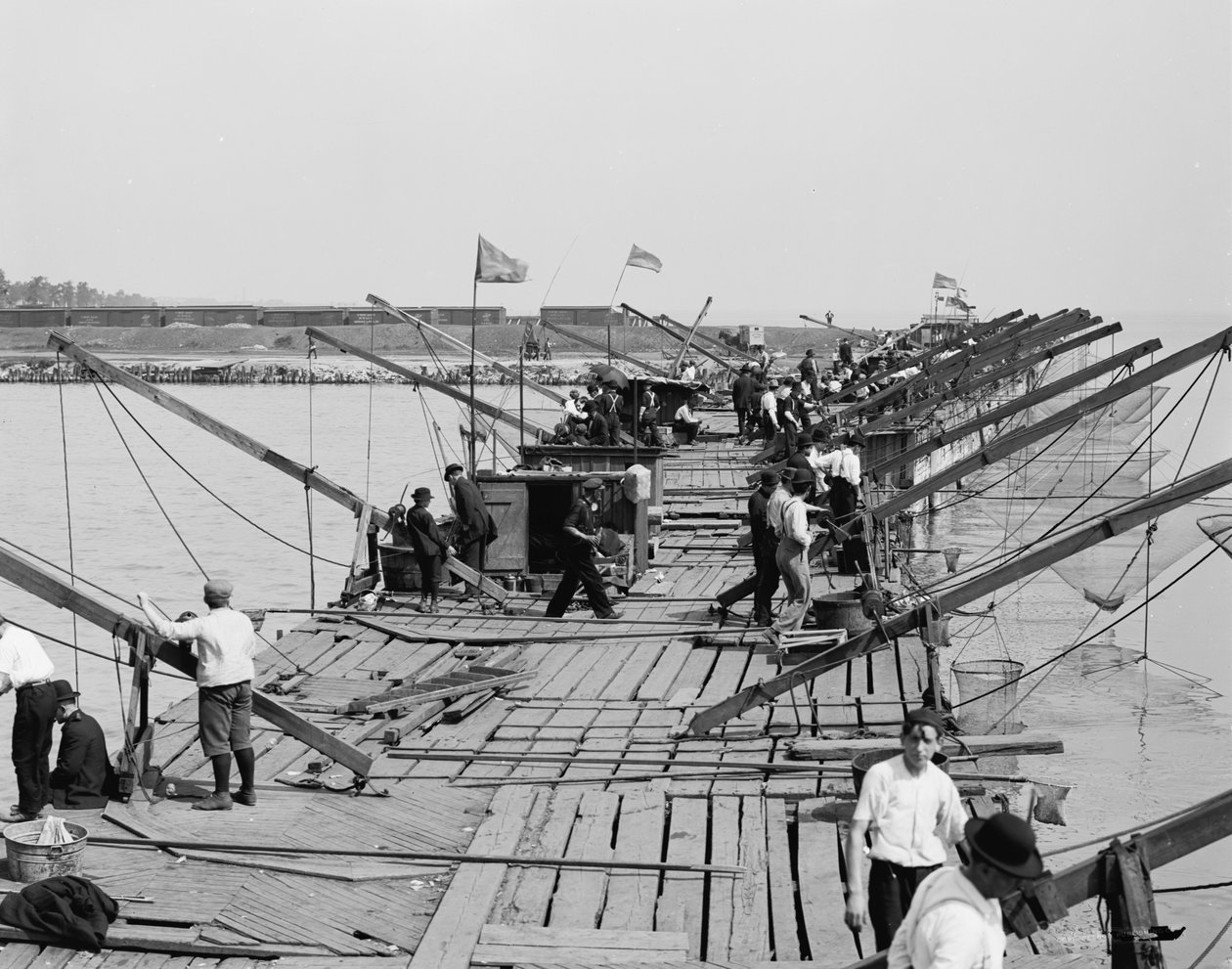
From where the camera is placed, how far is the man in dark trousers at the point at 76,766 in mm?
10648

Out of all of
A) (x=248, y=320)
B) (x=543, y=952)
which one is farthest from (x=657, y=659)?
(x=248, y=320)

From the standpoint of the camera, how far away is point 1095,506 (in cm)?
3553

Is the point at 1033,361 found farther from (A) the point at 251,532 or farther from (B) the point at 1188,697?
(A) the point at 251,532

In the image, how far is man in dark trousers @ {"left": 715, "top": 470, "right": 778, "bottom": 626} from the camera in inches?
645

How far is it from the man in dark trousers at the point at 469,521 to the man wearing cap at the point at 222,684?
26.4 feet

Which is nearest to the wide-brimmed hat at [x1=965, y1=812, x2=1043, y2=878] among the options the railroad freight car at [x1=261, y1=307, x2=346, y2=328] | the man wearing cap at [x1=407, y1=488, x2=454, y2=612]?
the man wearing cap at [x1=407, y1=488, x2=454, y2=612]

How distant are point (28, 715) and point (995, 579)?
7.31 meters

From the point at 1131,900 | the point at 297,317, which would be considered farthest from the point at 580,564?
the point at 297,317

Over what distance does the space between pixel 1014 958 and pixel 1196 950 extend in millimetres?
4401

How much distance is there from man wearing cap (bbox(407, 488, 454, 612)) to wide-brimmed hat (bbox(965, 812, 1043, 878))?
12723 millimetres

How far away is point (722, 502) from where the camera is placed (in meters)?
28.6

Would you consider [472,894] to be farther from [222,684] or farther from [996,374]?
[996,374]

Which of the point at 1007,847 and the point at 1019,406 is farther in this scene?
the point at 1019,406

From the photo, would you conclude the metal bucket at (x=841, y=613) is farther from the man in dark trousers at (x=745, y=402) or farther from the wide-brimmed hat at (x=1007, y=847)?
the man in dark trousers at (x=745, y=402)
